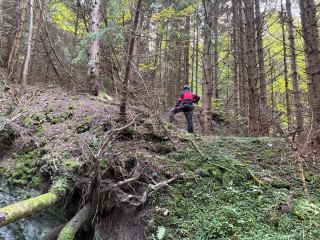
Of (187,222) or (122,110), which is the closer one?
(187,222)

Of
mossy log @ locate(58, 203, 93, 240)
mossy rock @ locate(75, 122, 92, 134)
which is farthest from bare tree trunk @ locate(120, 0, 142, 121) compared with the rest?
mossy log @ locate(58, 203, 93, 240)

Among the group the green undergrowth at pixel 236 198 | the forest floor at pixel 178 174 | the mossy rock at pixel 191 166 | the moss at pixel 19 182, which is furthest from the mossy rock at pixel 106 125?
the mossy rock at pixel 191 166

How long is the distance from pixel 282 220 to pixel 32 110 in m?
7.59

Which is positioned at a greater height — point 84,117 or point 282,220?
point 84,117

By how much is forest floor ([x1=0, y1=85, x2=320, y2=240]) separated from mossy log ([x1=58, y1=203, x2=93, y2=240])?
0.33 m

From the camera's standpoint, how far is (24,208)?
115 inches

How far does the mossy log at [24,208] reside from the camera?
2604 mm

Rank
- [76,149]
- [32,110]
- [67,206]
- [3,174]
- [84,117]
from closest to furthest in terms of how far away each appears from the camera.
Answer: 1. [67,206]
2. [76,149]
3. [3,174]
4. [84,117]
5. [32,110]

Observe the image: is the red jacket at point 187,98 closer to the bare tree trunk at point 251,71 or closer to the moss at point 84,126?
the bare tree trunk at point 251,71

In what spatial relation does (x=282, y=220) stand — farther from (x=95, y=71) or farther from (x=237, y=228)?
(x=95, y=71)

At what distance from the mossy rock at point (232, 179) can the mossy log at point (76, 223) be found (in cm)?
255

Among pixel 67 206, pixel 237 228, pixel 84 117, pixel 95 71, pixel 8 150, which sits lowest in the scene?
pixel 67 206

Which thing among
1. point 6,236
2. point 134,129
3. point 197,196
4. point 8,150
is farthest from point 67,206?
point 8,150

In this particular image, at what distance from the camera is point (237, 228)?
2.56m
